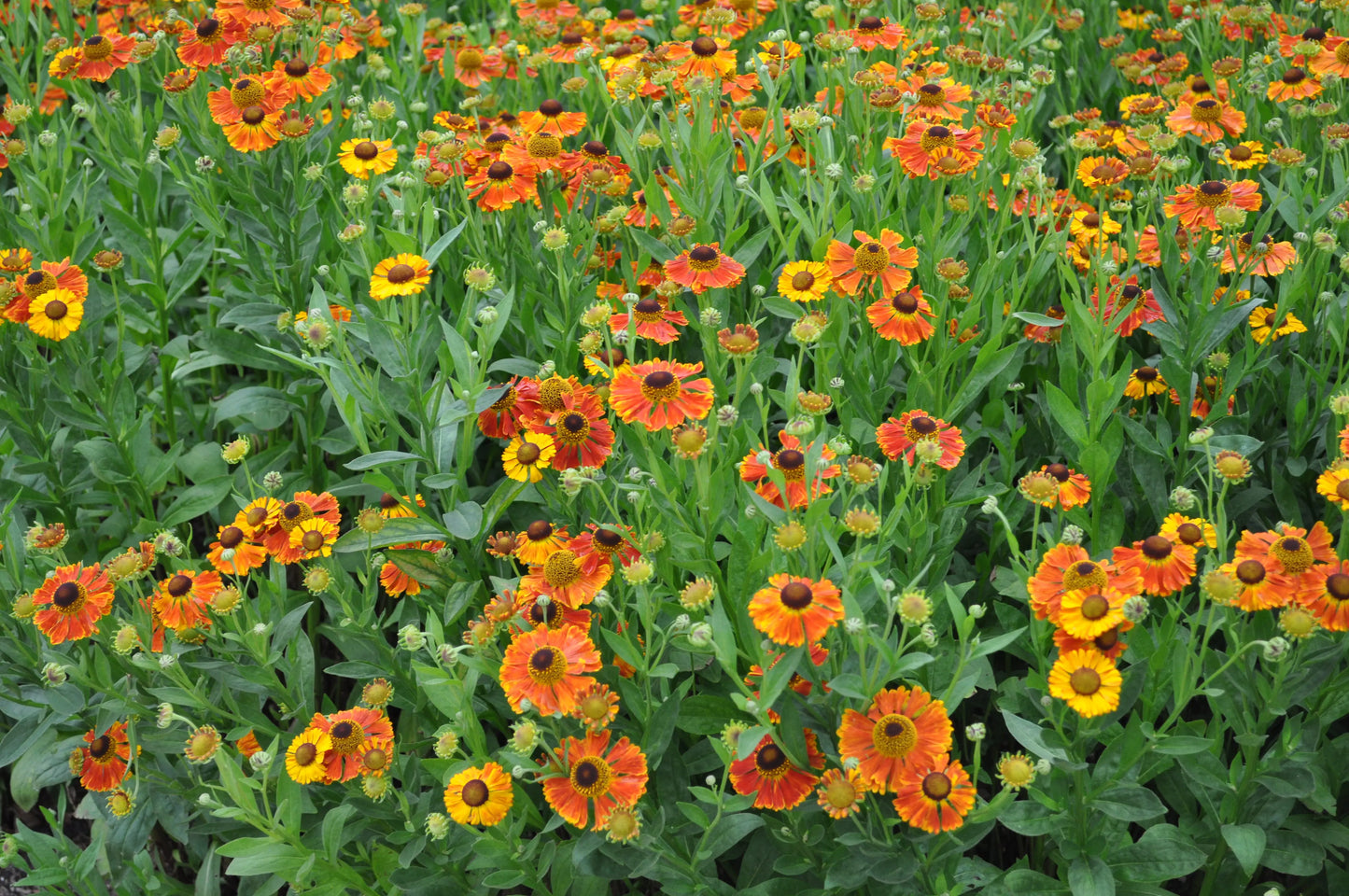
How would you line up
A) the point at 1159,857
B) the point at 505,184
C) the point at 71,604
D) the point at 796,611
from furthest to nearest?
the point at 505,184 < the point at 71,604 < the point at 1159,857 < the point at 796,611

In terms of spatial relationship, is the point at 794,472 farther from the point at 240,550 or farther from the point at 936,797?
the point at 240,550

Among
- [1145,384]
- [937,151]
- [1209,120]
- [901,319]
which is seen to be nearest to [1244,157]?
[1209,120]

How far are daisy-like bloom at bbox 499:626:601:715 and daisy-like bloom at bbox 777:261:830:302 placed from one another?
33.4 inches

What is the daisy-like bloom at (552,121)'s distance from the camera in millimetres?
2820

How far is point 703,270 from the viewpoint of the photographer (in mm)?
2268

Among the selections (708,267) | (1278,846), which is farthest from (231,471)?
(1278,846)

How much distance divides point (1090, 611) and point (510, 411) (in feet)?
3.68

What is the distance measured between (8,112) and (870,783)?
2.81 metres

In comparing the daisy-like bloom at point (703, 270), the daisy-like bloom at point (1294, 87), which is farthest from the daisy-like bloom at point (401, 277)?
the daisy-like bloom at point (1294, 87)

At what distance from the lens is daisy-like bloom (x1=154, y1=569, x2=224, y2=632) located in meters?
2.01

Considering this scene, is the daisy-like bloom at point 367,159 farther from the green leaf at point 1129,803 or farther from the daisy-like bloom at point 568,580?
the green leaf at point 1129,803

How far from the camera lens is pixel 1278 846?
1840mm

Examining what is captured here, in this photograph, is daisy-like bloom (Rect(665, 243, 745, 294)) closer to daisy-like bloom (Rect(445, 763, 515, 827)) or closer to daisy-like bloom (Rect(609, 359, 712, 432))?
daisy-like bloom (Rect(609, 359, 712, 432))

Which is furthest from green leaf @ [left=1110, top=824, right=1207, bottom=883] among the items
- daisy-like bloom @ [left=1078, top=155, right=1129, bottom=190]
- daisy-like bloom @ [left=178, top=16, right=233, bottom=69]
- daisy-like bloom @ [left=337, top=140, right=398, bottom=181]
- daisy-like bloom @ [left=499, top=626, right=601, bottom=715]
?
daisy-like bloom @ [left=178, top=16, right=233, bottom=69]
